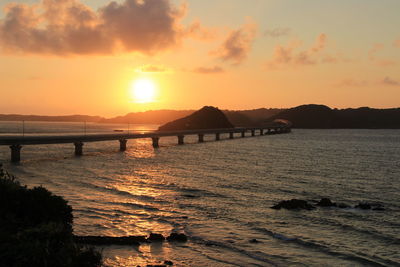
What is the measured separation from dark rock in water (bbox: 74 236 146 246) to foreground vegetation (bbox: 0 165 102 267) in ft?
11.4

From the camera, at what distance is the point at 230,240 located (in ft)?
68.0

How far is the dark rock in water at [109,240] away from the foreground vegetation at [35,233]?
3477 millimetres

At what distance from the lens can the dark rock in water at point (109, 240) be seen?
19703 mm

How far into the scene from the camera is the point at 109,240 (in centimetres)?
2002

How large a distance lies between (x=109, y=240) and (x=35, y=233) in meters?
6.84

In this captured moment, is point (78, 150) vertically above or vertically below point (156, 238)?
above

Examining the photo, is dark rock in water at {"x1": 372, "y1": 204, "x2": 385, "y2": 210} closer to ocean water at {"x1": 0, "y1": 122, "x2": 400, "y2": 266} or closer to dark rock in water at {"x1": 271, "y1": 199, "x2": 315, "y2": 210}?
ocean water at {"x1": 0, "y1": 122, "x2": 400, "y2": 266}

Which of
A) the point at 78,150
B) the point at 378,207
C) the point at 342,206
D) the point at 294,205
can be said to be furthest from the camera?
the point at 78,150

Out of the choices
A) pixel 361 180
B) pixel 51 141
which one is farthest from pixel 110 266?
pixel 51 141

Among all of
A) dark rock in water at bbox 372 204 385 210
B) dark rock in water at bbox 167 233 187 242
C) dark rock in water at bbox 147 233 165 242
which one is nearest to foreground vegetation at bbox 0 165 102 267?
dark rock in water at bbox 147 233 165 242

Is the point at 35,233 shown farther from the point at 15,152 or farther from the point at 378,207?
the point at 15,152

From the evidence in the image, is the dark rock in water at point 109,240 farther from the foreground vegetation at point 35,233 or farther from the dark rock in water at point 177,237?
the foreground vegetation at point 35,233

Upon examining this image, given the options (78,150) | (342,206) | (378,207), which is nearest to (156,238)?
(342,206)

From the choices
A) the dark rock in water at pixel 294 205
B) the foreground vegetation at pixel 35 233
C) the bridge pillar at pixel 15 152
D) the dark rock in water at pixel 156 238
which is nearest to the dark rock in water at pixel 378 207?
the dark rock in water at pixel 294 205
